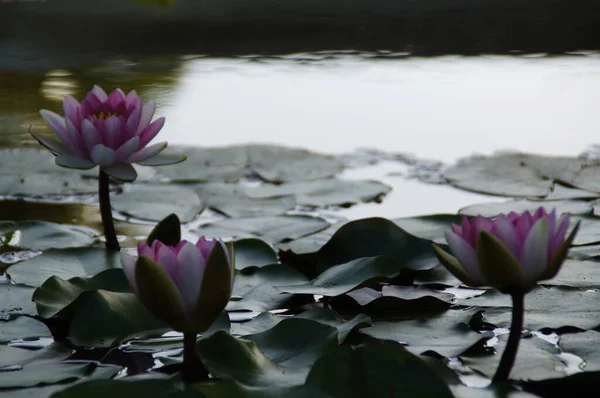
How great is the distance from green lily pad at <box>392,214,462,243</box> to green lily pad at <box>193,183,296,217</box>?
29cm

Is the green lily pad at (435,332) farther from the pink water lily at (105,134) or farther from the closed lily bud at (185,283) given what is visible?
the pink water lily at (105,134)

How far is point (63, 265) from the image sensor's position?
1.21 m

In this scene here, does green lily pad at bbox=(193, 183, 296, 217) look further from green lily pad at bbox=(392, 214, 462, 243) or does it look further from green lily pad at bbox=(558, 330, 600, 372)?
green lily pad at bbox=(558, 330, 600, 372)

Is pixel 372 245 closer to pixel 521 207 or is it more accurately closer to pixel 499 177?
pixel 521 207

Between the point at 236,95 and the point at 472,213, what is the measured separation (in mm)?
1678

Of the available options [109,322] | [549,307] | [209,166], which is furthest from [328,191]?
[109,322]

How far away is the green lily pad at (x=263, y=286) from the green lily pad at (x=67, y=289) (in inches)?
6.5

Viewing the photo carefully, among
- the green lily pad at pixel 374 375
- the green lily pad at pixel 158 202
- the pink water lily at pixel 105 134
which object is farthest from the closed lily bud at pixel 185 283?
the green lily pad at pixel 158 202

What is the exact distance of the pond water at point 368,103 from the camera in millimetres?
2236

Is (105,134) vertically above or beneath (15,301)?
above

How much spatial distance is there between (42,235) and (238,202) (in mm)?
437

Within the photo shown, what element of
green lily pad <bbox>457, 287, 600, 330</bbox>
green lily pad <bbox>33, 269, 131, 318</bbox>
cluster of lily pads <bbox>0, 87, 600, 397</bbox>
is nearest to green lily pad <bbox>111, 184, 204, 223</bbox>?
cluster of lily pads <bbox>0, 87, 600, 397</bbox>

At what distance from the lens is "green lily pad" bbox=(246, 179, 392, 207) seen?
1710mm

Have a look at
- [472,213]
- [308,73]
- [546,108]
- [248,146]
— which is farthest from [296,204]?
[308,73]
